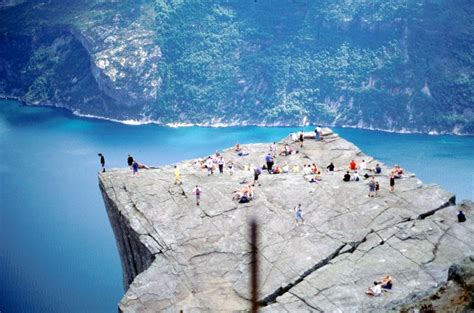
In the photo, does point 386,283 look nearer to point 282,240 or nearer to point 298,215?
point 282,240

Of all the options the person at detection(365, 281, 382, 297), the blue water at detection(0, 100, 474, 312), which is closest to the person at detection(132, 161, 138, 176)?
the blue water at detection(0, 100, 474, 312)

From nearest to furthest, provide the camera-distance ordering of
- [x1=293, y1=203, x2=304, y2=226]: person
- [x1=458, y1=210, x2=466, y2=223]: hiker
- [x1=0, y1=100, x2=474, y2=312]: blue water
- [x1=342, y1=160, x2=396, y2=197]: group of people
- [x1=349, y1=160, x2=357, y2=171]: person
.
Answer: [x1=458, y1=210, x2=466, y2=223]: hiker < [x1=293, y1=203, x2=304, y2=226]: person < [x1=342, y1=160, x2=396, y2=197]: group of people < [x1=349, y1=160, x2=357, y2=171]: person < [x1=0, y1=100, x2=474, y2=312]: blue water

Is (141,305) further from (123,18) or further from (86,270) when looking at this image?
(123,18)

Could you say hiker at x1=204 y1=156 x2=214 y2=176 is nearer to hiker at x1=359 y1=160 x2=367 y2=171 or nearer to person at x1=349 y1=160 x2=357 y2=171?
person at x1=349 y1=160 x2=357 y2=171

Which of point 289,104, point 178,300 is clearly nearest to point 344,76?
point 289,104

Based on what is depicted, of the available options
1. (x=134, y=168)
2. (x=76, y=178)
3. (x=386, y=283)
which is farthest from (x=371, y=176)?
(x=76, y=178)
